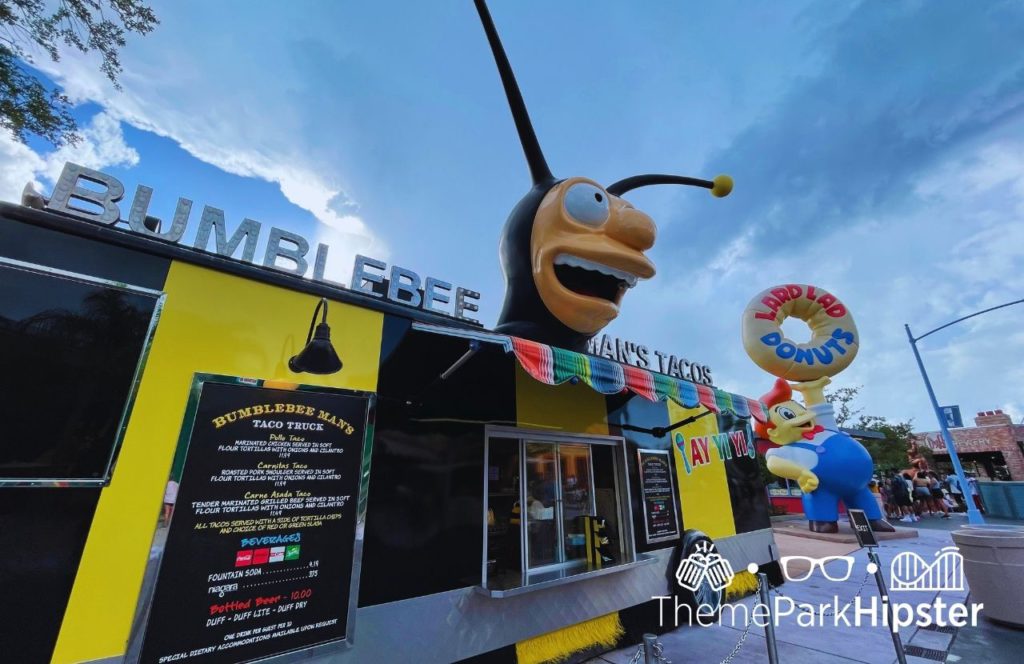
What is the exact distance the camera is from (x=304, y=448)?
11.6 ft

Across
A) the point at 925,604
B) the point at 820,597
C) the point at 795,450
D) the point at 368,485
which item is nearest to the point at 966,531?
the point at 925,604

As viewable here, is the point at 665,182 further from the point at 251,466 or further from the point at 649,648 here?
the point at 251,466

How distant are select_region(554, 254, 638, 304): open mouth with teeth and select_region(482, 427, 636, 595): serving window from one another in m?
2.02

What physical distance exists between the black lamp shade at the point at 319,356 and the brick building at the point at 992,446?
1393 inches

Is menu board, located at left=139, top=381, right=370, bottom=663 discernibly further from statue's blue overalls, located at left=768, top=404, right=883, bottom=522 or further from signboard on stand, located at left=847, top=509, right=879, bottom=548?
statue's blue overalls, located at left=768, top=404, right=883, bottom=522

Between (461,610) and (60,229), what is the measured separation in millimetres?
4593

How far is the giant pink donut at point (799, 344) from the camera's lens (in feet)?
35.0

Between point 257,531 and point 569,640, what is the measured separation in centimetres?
372

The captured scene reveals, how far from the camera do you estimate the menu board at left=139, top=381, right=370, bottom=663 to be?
295 cm

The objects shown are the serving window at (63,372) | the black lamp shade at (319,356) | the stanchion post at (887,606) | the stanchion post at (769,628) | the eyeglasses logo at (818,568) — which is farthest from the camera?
the eyeglasses logo at (818,568)

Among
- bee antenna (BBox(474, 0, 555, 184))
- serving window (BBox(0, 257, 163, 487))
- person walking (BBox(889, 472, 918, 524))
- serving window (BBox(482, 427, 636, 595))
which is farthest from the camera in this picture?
person walking (BBox(889, 472, 918, 524))

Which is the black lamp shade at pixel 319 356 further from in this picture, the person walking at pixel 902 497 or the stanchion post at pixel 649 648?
the person walking at pixel 902 497

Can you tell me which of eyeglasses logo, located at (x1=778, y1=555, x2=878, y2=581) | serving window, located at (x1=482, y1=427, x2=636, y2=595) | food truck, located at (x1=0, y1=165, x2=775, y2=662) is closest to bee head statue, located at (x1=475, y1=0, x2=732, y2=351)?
food truck, located at (x1=0, y1=165, x2=775, y2=662)

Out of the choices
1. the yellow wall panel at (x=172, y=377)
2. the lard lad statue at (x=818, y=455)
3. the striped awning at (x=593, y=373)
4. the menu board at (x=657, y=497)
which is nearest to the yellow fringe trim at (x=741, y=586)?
the menu board at (x=657, y=497)
